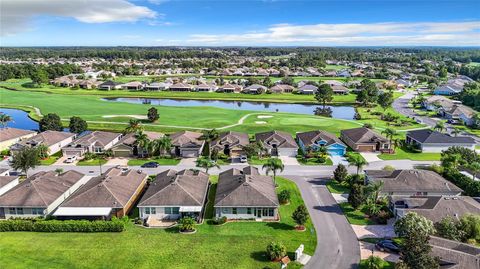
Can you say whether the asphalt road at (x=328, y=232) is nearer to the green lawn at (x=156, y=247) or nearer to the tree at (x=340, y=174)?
the green lawn at (x=156, y=247)

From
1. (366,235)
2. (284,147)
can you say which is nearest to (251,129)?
(284,147)

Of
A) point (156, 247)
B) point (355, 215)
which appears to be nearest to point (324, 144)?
point (355, 215)

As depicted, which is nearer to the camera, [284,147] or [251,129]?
[284,147]

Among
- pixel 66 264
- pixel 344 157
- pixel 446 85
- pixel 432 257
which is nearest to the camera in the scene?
pixel 432 257

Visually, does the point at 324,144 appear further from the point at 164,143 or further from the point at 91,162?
the point at 91,162

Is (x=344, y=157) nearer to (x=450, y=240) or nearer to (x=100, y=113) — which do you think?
(x=450, y=240)

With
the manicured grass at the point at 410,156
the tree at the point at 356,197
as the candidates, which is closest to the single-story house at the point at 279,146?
the manicured grass at the point at 410,156
